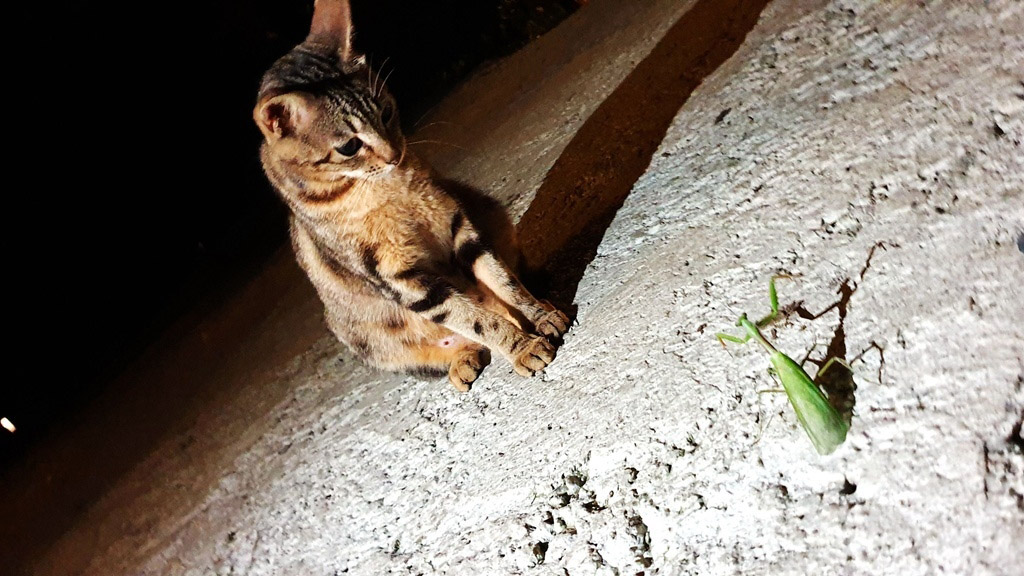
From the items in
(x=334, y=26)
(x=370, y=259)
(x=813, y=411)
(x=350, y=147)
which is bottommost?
(x=813, y=411)

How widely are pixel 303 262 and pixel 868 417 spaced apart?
7.79 ft

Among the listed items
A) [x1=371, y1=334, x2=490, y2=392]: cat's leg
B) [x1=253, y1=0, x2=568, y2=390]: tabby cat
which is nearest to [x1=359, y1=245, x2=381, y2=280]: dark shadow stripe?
[x1=253, y1=0, x2=568, y2=390]: tabby cat

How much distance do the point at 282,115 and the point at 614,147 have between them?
1.69m

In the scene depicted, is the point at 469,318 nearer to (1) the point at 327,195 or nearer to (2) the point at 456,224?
(2) the point at 456,224

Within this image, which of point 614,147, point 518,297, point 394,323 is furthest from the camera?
point 614,147

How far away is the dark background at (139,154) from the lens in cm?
461

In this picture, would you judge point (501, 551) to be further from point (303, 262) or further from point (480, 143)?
point (480, 143)

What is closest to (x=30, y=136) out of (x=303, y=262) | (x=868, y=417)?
(x=303, y=262)

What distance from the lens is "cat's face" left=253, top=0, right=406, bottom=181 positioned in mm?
2164

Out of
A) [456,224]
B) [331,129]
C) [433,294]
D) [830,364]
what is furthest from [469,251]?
[830,364]

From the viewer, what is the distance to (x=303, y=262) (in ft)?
9.39

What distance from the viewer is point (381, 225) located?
2.34 m

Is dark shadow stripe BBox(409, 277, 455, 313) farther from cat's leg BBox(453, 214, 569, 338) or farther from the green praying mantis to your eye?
the green praying mantis

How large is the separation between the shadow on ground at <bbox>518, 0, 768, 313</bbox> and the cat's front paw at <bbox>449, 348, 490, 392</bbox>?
389 mm
